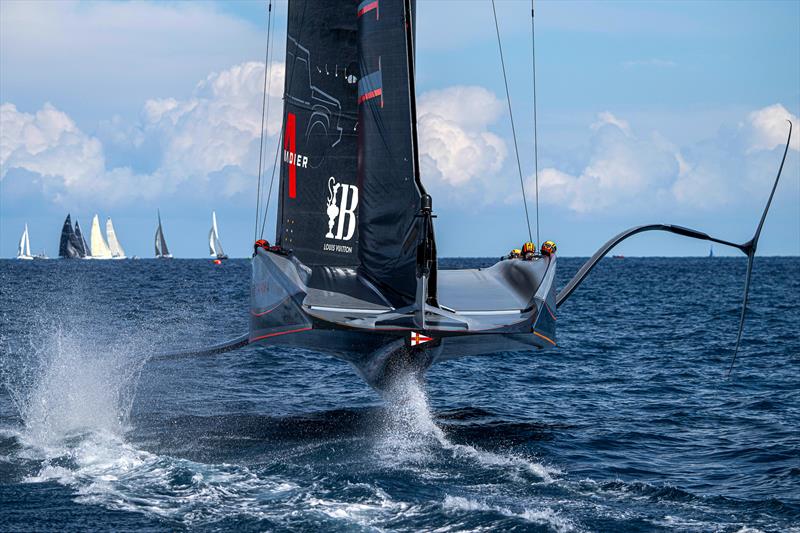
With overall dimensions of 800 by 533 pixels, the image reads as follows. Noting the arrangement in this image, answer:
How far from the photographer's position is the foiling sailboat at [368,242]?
10.4 m

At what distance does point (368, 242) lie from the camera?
11.8 m

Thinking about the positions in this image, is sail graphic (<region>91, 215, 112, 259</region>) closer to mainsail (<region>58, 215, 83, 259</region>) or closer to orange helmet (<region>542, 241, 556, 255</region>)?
mainsail (<region>58, 215, 83, 259</region>)

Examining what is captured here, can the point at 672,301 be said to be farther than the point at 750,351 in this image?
Yes

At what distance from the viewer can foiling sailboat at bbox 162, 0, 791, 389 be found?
34.0 ft

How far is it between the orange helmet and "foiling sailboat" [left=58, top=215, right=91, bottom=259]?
11611 cm

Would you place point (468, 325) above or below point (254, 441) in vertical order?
above

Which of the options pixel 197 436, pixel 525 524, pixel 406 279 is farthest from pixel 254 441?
pixel 525 524

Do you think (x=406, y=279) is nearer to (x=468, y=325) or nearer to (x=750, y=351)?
(x=468, y=325)

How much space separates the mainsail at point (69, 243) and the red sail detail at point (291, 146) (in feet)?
372

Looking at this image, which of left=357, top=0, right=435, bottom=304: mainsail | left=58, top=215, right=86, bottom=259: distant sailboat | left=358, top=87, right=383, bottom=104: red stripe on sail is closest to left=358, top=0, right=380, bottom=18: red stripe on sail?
left=357, top=0, right=435, bottom=304: mainsail

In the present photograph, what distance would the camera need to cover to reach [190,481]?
343 inches

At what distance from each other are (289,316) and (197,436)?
80.6 inches

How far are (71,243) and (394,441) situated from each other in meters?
121

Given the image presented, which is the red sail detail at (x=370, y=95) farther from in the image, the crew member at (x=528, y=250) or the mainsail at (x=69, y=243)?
the mainsail at (x=69, y=243)
